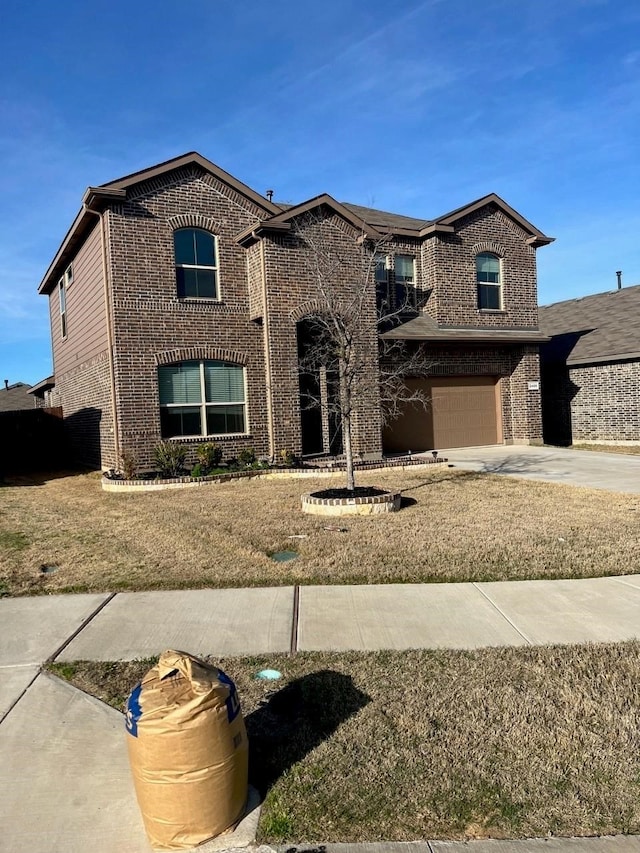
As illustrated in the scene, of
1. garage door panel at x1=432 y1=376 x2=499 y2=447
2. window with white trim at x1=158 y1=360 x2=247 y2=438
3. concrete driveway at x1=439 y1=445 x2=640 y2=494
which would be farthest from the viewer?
garage door panel at x1=432 y1=376 x2=499 y2=447

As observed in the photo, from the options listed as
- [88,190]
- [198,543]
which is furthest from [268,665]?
[88,190]

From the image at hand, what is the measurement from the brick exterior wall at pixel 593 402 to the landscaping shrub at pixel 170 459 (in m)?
13.7

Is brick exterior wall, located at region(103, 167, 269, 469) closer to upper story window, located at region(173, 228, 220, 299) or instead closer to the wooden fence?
upper story window, located at region(173, 228, 220, 299)

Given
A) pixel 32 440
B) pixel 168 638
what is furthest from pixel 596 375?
pixel 32 440

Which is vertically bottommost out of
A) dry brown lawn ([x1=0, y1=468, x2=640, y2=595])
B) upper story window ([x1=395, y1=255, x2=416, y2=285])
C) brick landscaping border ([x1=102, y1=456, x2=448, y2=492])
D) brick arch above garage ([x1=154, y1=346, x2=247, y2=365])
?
dry brown lawn ([x1=0, y1=468, x2=640, y2=595])

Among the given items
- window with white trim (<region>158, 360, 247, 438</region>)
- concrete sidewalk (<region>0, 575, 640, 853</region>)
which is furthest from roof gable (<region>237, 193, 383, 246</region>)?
concrete sidewalk (<region>0, 575, 640, 853</region>)

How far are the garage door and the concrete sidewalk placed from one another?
12.3 meters

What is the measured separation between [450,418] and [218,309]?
8.06 m

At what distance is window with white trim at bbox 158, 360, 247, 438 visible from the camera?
14.5 metres

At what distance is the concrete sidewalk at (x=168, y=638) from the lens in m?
2.80

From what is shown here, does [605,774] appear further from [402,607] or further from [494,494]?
[494,494]

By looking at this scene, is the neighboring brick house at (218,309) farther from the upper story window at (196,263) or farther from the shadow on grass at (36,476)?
the shadow on grass at (36,476)

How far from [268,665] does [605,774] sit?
2175mm

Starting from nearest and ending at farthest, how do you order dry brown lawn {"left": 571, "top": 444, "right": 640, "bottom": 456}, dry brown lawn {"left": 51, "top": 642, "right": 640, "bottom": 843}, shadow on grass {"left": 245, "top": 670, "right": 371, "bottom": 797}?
dry brown lawn {"left": 51, "top": 642, "right": 640, "bottom": 843}
shadow on grass {"left": 245, "top": 670, "right": 371, "bottom": 797}
dry brown lawn {"left": 571, "top": 444, "right": 640, "bottom": 456}
